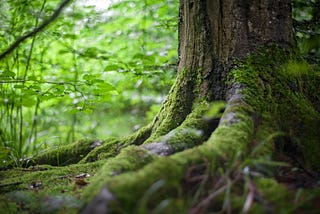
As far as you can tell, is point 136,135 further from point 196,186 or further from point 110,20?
point 110,20

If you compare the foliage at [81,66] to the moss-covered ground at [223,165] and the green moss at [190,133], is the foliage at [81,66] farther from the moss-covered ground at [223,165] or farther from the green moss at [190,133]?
the green moss at [190,133]

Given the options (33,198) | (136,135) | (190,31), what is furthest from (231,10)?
(33,198)

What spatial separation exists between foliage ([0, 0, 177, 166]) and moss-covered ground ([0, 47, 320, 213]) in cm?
86

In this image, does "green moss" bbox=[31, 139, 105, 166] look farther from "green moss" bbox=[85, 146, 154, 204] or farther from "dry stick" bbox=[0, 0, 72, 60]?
"dry stick" bbox=[0, 0, 72, 60]

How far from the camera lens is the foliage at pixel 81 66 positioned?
11.8ft

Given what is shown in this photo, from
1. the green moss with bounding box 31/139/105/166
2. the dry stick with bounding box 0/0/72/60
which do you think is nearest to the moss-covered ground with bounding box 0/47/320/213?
the green moss with bounding box 31/139/105/166

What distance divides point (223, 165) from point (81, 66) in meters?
5.52

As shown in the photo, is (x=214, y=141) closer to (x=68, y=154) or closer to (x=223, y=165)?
(x=223, y=165)

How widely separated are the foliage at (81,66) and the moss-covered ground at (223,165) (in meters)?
0.86

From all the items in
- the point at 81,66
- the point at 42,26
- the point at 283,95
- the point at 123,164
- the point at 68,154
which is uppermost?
the point at 42,26

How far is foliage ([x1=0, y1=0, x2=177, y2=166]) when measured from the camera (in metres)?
3.59

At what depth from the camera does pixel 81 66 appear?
270 inches

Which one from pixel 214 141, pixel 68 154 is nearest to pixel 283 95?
pixel 214 141

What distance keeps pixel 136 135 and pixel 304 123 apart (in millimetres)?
1583
